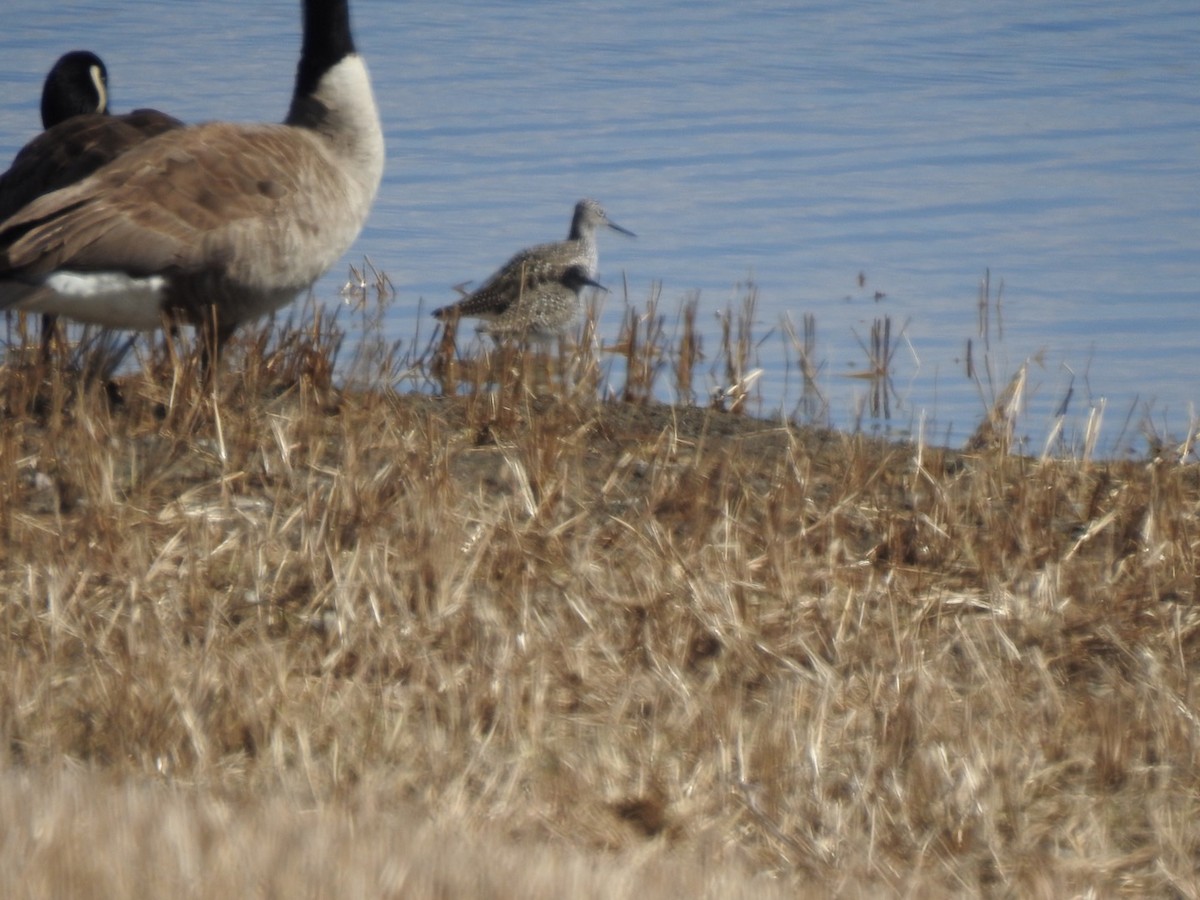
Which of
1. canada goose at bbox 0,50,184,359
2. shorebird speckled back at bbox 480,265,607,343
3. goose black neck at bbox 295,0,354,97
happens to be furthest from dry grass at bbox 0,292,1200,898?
shorebird speckled back at bbox 480,265,607,343

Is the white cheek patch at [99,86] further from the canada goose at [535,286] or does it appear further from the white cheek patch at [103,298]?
the white cheek patch at [103,298]

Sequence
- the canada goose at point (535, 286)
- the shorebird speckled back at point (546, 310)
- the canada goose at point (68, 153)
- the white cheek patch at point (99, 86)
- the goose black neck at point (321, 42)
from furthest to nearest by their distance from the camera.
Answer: the canada goose at point (535, 286) < the shorebird speckled back at point (546, 310) < the white cheek patch at point (99, 86) < the goose black neck at point (321, 42) < the canada goose at point (68, 153)

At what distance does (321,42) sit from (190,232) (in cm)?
154

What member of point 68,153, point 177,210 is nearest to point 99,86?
point 68,153

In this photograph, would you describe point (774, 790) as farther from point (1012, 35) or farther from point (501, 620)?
point (1012, 35)

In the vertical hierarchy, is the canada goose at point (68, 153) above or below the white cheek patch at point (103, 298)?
above

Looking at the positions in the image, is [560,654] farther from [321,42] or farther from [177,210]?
[321,42]

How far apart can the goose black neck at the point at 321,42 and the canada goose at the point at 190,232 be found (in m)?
0.53

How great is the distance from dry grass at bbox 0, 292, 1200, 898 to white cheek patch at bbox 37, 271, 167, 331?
229mm

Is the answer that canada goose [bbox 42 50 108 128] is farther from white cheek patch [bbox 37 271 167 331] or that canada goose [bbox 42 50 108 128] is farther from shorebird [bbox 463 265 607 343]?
white cheek patch [bbox 37 271 167 331]

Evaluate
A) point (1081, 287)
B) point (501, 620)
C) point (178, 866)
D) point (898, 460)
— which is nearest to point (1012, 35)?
point (1081, 287)

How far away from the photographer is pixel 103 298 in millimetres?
6000

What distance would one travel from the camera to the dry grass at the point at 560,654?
3.26 m

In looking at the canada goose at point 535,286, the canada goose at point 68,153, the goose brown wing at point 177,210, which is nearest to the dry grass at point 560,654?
the goose brown wing at point 177,210
